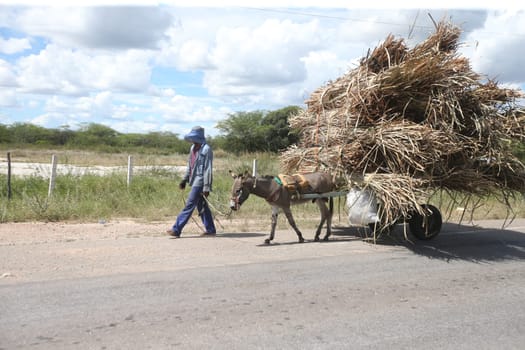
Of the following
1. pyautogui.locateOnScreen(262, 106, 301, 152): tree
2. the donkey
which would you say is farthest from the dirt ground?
pyautogui.locateOnScreen(262, 106, 301, 152): tree

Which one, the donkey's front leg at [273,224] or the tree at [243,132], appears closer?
the donkey's front leg at [273,224]

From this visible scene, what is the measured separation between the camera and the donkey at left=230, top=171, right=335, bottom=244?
334 inches

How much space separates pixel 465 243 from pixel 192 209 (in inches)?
197

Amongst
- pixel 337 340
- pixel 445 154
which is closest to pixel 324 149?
pixel 445 154

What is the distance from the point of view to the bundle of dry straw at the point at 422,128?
314 inches

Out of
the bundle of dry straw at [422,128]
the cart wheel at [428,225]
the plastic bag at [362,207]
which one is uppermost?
the bundle of dry straw at [422,128]

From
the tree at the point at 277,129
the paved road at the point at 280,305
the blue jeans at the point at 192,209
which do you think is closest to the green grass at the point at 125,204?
the blue jeans at the point at 192,209

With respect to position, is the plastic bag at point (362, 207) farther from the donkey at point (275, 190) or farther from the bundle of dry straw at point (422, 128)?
the donkey at point (275, 190)

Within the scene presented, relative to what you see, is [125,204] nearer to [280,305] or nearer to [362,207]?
[362,207]

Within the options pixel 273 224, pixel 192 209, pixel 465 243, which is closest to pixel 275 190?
pixel 273 224

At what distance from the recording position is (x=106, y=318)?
16.1ft

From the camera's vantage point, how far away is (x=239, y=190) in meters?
8.45

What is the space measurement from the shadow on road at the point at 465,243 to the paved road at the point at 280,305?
0.40 metres

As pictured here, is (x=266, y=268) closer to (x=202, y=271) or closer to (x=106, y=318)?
(x=202, y=271)
